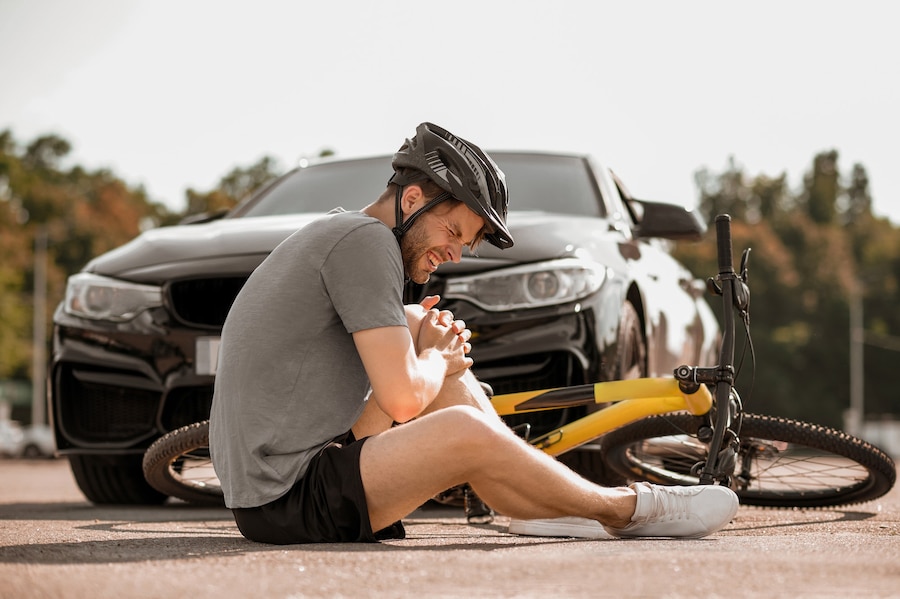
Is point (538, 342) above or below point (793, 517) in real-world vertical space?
above

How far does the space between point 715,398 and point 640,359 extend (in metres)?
1.29

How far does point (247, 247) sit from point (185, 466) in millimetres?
967

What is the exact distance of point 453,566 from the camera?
3.18m

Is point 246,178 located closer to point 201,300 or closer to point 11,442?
point 11,442

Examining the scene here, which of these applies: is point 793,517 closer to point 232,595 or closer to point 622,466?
point 622,466

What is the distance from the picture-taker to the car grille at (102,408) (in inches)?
240

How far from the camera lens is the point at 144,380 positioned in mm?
6008

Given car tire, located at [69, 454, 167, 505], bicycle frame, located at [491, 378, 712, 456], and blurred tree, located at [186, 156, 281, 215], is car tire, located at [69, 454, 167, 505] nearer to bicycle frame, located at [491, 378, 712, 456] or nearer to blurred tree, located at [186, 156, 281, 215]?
bicycle frame, located at [491, 378, 712, 456]

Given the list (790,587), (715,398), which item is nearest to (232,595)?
(790,587)

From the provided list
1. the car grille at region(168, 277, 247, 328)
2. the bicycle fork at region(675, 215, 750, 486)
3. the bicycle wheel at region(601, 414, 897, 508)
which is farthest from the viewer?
the car grille at region(168, 277, 247, 328)

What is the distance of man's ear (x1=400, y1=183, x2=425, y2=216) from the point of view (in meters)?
4.06

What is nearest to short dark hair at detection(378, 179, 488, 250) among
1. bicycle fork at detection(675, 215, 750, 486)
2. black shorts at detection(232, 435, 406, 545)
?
black shorts at detection(232, 435, 406, 545)

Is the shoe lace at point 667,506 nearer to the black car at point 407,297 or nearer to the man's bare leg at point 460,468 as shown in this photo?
the man's bare leg at point 460,468

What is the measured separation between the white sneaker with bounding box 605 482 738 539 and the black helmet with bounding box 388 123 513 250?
88cm
